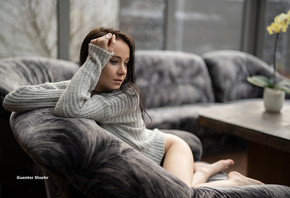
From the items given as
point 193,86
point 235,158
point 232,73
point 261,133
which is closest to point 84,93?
point 261,133

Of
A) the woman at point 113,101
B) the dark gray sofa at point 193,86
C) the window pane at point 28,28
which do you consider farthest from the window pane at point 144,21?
the woman at point 113,101

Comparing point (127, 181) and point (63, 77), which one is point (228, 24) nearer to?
point (63, 77)

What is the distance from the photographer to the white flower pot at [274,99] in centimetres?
201

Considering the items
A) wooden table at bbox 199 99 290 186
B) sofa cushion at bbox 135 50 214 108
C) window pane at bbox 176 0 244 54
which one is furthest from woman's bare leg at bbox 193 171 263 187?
window pane at bbox 176 0 244 54

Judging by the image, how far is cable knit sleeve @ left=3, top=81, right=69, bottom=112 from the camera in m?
1.00

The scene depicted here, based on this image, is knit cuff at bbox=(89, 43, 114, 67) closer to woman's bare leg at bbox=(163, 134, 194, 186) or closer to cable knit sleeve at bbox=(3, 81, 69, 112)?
cable knit sleeve at bbox=(3, 81, 69, 112)

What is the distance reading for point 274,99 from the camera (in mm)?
2018

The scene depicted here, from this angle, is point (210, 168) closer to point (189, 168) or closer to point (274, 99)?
point (189, 168)

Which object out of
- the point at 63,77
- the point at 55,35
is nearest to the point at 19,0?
the point at 55,35

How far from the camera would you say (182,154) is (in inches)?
51.6

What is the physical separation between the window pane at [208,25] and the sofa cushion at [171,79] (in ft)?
1.99

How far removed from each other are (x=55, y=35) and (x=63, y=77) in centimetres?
72

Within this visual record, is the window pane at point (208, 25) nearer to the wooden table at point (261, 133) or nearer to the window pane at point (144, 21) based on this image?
the window pane at point (144, 21)

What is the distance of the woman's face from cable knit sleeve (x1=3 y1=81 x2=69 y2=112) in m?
0.22
